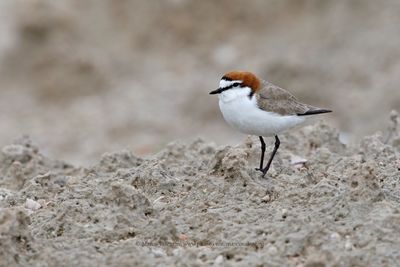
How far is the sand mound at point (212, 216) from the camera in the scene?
527 centimetres

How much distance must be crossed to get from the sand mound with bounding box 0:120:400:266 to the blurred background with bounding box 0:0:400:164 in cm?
789

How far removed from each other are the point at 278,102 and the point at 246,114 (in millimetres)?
387

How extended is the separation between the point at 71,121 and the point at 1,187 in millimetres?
8118

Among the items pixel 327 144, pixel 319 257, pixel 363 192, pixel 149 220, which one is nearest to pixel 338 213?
pixel 363 192

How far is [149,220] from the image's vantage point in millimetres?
5816

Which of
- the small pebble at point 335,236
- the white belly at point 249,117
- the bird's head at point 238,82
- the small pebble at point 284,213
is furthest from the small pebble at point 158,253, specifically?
the bird's head at point 238,82

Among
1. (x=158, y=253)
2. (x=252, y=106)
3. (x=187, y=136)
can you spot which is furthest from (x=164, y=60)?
(x=158, y=253)

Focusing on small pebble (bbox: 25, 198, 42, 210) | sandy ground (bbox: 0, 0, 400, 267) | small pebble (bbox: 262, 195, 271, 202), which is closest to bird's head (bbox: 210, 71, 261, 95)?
sandy ground (bbox: 0, 0, 400, 267)

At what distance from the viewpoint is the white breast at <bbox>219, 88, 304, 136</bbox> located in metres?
6.94

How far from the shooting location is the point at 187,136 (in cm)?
1477

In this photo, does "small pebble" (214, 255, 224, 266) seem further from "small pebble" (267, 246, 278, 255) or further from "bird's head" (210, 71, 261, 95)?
"bird's head" (210, 71, 261, 95)

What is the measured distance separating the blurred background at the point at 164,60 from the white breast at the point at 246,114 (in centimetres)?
774

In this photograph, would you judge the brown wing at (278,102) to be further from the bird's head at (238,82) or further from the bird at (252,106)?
the bird's head at (238,82)

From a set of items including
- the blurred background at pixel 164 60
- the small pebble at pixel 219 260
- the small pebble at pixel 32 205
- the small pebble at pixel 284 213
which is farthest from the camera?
the blurred background at pixel 164 60
